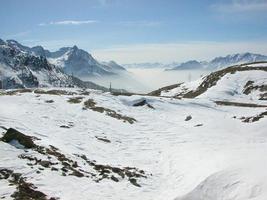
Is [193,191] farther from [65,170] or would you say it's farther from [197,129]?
[197,129]

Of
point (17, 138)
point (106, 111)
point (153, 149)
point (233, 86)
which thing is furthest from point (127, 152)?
point (233, 86)

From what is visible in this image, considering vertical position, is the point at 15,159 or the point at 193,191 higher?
the point at 15,159

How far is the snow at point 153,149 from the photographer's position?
26625mm

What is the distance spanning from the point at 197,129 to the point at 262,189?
85.1 ft

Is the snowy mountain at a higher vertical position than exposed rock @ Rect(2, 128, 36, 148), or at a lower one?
lower

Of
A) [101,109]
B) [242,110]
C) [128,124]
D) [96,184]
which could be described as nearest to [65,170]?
[96,184]

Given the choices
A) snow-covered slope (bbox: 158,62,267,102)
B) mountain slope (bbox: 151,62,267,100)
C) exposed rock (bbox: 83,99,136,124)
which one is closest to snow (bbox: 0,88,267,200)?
exposed rock (bbox: 83,99,136,124)

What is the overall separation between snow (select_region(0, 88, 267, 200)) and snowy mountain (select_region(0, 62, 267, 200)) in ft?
0.27

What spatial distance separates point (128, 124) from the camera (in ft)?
180

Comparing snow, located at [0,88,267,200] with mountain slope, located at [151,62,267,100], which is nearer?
Result: snow, located at [0,88,267,200]

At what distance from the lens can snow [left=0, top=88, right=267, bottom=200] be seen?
2662cm

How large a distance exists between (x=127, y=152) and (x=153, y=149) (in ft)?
12.6

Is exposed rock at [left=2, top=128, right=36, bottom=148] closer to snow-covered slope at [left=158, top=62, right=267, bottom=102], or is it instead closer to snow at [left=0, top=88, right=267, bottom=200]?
snow at [left=0, top=88, right=267, bottom=200]

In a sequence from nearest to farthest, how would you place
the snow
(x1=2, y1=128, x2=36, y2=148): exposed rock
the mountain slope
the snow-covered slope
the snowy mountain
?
1. the snowy mountain
2. the snow
3. (x1=2, y1=128, x2=36, y2=148): exposed rock
4. the snow-covered slope
5. the mountain slope
